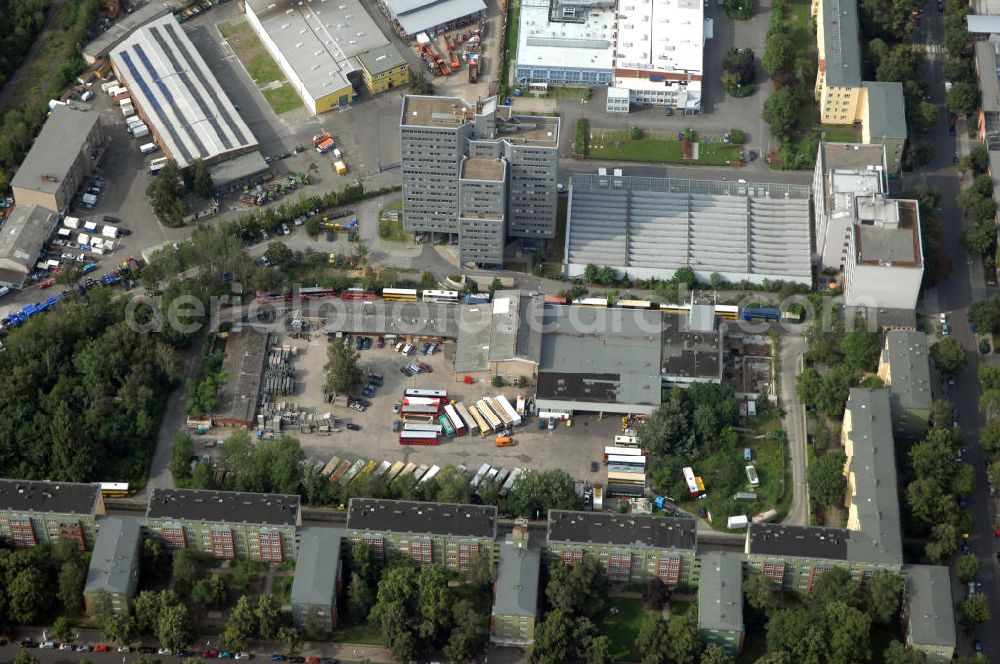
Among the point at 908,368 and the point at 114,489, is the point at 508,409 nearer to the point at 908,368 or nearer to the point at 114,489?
the point at 114,489

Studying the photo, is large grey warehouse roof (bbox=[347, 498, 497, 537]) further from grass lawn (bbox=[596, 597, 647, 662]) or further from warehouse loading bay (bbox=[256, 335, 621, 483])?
grass lawn (bbox=[596, 597, 647, 662])

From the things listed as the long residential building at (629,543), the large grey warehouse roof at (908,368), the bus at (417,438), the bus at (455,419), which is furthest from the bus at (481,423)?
the large grey warehouse roof at (908,368)

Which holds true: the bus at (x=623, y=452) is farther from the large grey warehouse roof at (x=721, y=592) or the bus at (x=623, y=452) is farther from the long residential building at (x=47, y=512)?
the long residential building at (x=47, y=512)

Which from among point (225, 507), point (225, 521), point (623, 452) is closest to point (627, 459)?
point (623, 452)

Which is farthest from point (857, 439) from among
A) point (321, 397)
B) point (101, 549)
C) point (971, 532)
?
point (101, 549)

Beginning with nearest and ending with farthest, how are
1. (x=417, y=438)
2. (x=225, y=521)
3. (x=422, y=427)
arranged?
1. (x=225, y=521)
2. (x=417, y=438)
3. (x=422, y=427)

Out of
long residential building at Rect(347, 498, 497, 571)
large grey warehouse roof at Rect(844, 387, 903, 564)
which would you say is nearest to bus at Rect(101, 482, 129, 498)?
long residential building at Rect(347, 498, 497, 571)

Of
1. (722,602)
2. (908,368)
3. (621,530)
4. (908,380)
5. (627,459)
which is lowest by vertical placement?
(722,602)
